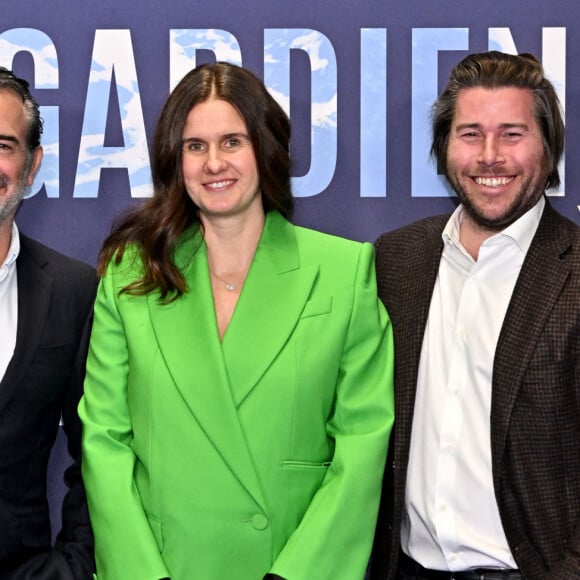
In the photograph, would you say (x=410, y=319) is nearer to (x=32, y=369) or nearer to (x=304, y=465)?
(x=304, y=465)

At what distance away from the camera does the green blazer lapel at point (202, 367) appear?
2.44 meters

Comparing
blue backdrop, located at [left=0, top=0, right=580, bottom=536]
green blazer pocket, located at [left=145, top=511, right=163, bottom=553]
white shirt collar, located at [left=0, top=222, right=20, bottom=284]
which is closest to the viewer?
green blazer pocket, located at [left=145, top=511, right=163, bottom=553]

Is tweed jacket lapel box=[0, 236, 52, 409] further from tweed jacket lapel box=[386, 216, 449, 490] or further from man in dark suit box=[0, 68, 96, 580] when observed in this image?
tweed jacket lapel box=[386, 216, 449, 490]

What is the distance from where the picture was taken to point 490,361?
2.46m

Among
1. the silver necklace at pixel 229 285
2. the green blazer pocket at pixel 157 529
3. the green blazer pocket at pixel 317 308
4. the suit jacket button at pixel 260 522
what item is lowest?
the green blazer pocket at pixel 157 529

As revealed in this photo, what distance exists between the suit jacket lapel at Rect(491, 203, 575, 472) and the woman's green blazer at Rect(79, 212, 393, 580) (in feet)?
0.94

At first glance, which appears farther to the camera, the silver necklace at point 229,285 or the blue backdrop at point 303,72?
the blue backdrop at point 303,72

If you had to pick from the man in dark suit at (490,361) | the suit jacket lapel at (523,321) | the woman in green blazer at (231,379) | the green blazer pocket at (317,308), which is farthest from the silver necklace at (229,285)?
the suit jacket lapel at (523,321)

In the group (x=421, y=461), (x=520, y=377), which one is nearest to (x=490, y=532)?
(x=421, y=461)

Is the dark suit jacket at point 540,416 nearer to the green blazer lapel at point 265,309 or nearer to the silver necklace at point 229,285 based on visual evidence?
the green blazer lapel at point 265,309

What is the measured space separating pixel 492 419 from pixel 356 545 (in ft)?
1.51

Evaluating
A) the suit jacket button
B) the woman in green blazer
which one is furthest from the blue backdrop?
the suit jacket button

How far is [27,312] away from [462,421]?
119cm

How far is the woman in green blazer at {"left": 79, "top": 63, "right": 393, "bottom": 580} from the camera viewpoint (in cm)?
246
